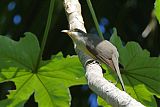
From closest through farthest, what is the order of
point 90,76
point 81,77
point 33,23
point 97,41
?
point 90,76, point 97,41, point 81,77, point 33,23

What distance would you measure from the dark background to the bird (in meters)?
1.05

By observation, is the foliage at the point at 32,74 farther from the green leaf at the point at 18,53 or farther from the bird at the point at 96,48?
the bird at the point at 96,48

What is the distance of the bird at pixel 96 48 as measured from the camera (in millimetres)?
898

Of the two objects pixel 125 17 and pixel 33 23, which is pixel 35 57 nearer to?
pixel 33 23

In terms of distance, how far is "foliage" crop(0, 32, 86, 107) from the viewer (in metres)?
1.15

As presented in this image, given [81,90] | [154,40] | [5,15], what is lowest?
[81,90]

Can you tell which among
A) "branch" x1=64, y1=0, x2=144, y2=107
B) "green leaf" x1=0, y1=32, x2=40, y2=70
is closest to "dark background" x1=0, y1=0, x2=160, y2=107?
"green leaf" x1=0, y1=32, x2=40, y2=70

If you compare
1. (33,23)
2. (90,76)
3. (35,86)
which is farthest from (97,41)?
(33,23)

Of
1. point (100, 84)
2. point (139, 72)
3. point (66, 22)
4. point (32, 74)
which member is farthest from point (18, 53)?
point (66, 22)

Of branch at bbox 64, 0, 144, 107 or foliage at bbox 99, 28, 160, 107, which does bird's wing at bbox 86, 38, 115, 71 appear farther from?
foliage at bbox 99, 28, 160, 107

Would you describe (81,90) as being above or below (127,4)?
below

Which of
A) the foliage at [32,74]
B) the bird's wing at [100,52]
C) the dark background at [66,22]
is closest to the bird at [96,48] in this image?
the bird's wing at [100,52]

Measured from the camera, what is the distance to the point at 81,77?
1.15m

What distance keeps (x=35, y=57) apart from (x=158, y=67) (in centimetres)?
29
